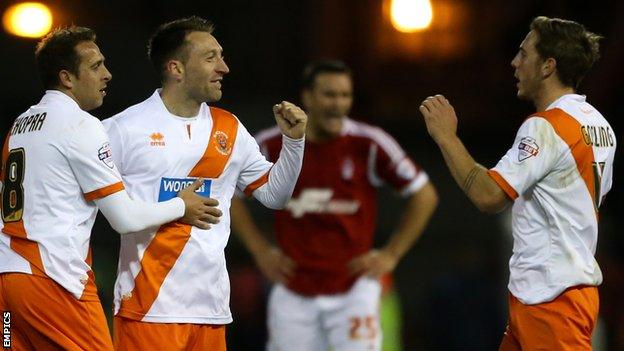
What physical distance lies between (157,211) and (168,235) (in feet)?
0.70

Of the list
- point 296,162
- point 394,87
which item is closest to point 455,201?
point 394,87

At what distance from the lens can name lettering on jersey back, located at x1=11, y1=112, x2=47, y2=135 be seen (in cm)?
579

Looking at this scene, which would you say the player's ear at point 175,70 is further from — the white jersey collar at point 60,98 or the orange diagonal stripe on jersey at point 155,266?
the orange diagonal stripe on jersey at point 155,266

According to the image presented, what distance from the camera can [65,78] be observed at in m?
5.94

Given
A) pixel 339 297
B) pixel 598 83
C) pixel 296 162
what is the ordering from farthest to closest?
pixel 598 83 → pixel 339 297 → pixel 296 162

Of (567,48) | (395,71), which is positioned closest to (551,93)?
(567,48)

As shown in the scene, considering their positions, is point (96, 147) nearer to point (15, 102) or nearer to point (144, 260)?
point (144, 260)

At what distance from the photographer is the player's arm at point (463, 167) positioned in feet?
19.4

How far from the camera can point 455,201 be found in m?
13.2

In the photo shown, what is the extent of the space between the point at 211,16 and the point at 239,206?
5778mm

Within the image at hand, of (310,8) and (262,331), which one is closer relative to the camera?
(262,331)

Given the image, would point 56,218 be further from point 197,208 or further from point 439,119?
point 439,119

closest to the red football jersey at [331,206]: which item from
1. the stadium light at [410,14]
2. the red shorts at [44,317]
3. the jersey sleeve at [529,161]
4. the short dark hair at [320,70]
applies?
the short dark hair at [320,70]

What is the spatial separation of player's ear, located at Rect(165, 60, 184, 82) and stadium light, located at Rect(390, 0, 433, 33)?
6.83 meters
